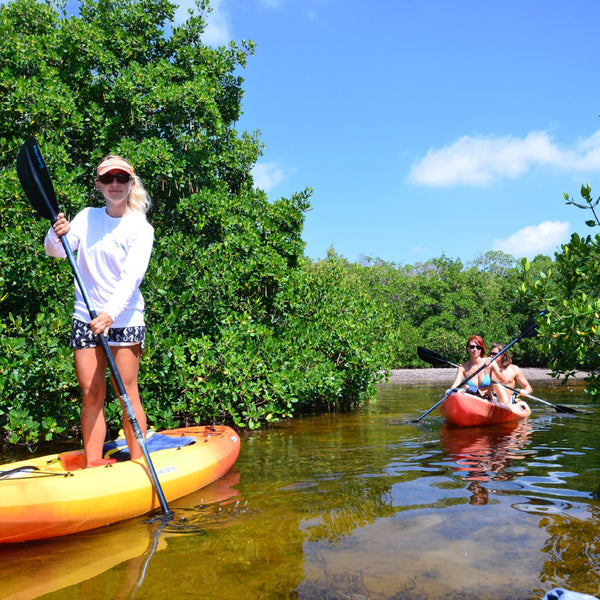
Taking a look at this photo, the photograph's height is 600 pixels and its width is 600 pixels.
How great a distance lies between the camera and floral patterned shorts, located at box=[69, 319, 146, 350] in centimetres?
393

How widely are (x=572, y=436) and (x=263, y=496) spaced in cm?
538

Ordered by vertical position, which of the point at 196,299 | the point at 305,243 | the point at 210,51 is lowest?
the point at 196,299

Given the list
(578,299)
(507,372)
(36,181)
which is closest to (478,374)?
(507,372)

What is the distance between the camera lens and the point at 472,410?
820cm

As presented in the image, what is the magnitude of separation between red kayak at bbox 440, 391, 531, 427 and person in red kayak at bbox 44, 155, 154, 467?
5.57m

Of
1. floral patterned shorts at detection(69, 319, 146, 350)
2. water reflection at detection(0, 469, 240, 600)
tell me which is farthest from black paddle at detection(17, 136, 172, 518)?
water reflection at detection(0, 469, 240, 600)

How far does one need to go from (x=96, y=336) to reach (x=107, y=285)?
1.38ft

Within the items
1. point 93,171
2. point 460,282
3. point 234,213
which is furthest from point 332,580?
point 460,282

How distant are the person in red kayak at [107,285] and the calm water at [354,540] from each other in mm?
908

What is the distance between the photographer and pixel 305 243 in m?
10.4

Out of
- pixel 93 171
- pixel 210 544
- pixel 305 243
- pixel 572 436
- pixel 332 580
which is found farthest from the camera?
pixel 305 243

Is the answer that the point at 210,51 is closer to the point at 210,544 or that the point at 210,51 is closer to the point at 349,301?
the point at 349,301

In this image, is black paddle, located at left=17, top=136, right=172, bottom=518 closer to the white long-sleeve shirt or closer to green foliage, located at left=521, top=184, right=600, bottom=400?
the white long-sleeve shirt

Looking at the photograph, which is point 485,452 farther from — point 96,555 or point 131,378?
point 96,555
